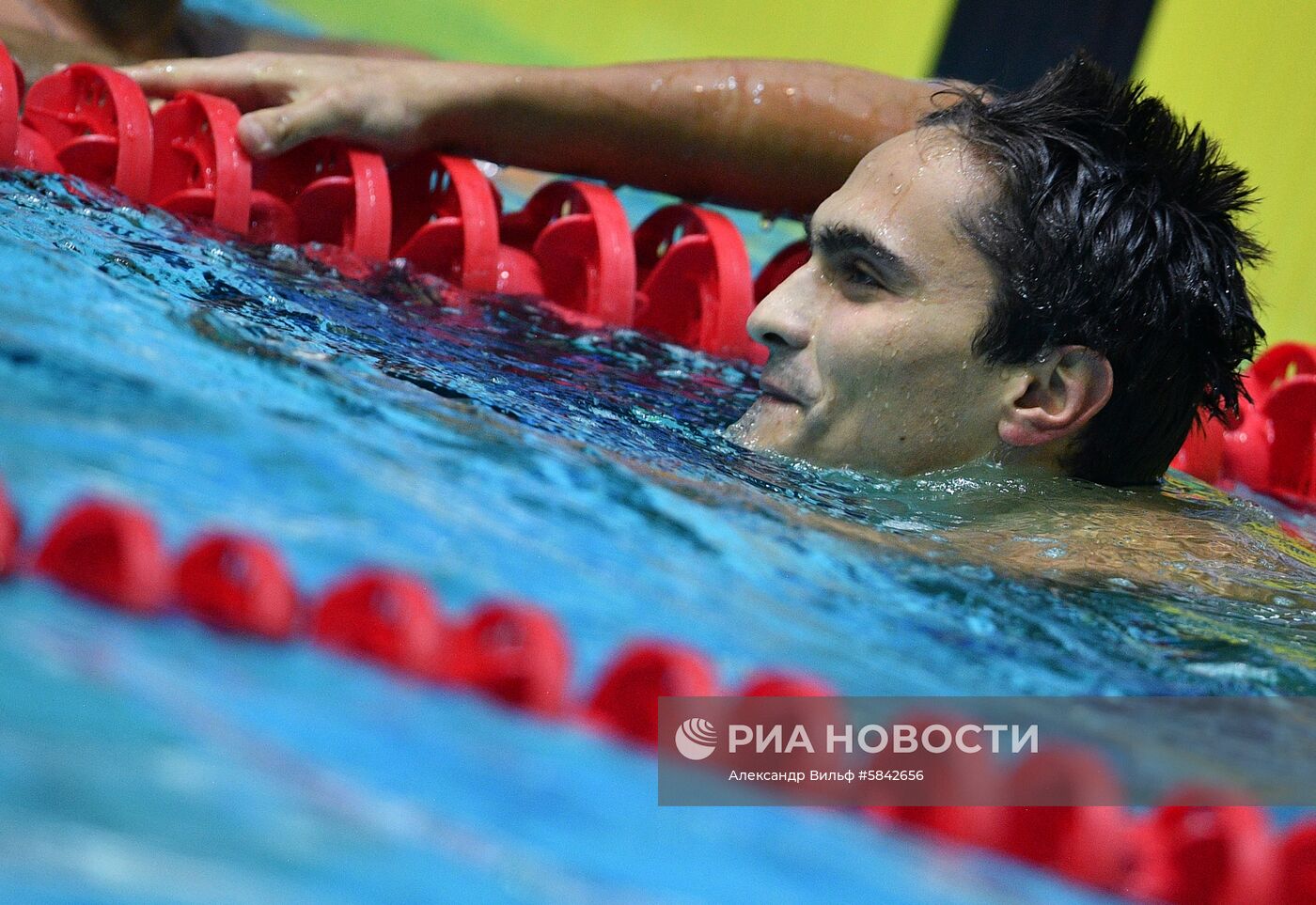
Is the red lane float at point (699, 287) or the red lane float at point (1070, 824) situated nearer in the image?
the red lane float at point (1070, 824)

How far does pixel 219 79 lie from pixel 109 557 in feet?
6.84

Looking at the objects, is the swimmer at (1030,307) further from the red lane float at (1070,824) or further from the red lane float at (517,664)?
the red lane float at (517,664)

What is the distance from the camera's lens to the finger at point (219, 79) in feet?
10.5

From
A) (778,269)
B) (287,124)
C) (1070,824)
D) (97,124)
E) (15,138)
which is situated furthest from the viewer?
(778,269)

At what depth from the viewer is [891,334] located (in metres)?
2.40

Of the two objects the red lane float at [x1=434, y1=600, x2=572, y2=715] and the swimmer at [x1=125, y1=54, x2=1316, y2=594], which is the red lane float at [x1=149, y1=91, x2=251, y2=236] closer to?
the swimmer at [x1=125, y1=54, x2=1316, y2=594]

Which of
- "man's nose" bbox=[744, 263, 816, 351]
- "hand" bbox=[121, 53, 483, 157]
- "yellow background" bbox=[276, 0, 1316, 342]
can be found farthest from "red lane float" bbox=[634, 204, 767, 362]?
"yellow background" bbox=[276, 0, 1316, 342]

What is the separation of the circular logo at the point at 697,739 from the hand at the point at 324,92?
6.89ft

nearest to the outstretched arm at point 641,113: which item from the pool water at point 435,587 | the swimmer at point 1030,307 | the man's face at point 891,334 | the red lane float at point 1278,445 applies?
the pool water at point 435,587

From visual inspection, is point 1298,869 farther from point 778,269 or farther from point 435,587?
point 778,269

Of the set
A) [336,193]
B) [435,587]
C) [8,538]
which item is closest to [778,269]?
[336,193]

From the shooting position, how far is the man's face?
7.89 ft

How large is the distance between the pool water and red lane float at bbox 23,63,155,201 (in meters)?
0.18

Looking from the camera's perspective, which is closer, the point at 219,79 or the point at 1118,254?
the point at 1118,254
